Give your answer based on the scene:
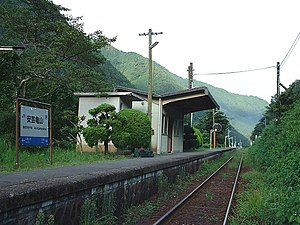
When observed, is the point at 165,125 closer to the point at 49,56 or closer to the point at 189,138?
the point at 49,56

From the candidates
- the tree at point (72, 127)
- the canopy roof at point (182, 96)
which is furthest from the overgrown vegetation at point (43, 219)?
the canopy roof at point (182, 96)

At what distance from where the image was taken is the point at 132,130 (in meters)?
19.1

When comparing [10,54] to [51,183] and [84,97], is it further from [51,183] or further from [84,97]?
[51,183]

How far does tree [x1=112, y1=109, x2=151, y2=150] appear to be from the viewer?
18.3 metres

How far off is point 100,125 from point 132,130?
1733 mm

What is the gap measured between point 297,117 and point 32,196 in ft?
27.9

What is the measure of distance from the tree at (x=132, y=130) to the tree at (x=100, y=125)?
36 cm

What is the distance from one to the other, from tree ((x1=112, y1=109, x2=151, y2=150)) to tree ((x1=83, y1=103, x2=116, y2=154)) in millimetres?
356

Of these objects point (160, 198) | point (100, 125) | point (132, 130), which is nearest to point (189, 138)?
point (132, 130)

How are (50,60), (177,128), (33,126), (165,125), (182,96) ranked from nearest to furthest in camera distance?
(33,126) < (50,60) < (182,96) < (165,125) < (177,128)

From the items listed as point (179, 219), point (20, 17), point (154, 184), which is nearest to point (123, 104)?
point (20, 17)

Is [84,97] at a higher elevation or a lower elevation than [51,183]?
higher

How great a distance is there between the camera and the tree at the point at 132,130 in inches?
719

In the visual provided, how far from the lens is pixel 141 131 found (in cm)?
1928
